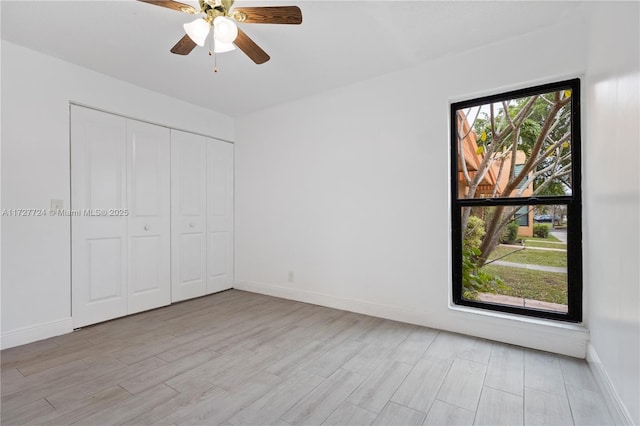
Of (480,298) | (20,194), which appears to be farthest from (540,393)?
(20,194)

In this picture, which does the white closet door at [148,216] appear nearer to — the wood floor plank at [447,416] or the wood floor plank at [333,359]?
the wood floor plank at [333,359]

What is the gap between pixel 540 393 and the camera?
179 cm

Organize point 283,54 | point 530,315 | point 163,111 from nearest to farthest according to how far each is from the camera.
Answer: point 530,315
point 283,54
point 163,111

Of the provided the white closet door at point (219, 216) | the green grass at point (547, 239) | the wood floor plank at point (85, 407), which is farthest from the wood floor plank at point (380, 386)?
the white closet door at point (219, 216)

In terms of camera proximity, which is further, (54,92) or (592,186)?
(54,92)

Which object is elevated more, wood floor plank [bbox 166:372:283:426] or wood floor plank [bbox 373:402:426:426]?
wood floor plank [bbox 166:372:283:426]

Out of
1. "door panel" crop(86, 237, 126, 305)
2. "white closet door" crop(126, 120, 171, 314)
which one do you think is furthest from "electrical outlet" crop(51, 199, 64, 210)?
"white closet door" crop(126, 120, 171, 314)

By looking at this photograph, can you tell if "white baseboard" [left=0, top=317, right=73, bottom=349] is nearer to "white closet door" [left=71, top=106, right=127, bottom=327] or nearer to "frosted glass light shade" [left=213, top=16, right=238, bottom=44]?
"white closet door" [left=71, top=106, right=127, bottom=327]

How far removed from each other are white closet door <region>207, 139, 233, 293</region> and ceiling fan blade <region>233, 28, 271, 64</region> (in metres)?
2.06

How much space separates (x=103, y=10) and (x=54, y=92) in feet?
3.73

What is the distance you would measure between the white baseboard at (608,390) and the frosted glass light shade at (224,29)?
2.83m

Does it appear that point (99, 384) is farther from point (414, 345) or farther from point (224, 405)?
point (414, 345)

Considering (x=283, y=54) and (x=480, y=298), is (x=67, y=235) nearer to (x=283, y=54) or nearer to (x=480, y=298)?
(x=283, y=54)

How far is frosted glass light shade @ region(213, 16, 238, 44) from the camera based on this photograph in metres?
1.78
